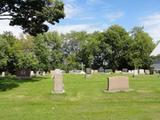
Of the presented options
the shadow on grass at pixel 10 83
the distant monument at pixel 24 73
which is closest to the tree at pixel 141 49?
the distant monument at pixel 24 73

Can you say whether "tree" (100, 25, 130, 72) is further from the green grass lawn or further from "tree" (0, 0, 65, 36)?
the green grass lawn

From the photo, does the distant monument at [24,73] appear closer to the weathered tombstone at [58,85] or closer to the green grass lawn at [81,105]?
the green grass lawn at [81,105]

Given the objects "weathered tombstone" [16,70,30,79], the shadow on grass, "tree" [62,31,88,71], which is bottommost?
the shadow on grass

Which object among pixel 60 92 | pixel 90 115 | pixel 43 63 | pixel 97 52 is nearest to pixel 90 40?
pixel 97 52

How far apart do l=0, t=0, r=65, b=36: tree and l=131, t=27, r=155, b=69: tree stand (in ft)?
248

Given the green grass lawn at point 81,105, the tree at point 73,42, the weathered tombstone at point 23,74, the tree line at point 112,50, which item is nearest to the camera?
the green grass lawn at point 81,105

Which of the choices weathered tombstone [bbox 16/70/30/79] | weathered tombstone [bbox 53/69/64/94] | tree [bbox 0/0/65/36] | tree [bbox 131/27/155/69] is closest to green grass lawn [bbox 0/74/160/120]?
weathered tombstone [bbox 53/69/64/94]

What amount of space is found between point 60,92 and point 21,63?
35769 mm

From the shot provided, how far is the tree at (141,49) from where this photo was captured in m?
109

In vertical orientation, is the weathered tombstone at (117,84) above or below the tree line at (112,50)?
below

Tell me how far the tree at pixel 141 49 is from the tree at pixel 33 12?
2977 inches

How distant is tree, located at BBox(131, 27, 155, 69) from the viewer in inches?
4284

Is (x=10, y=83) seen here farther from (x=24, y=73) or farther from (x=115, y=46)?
(x=115, y=46)

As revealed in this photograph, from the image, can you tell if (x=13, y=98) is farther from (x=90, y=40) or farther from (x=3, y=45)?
(x=90, y=40)
